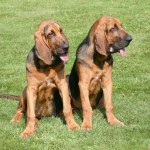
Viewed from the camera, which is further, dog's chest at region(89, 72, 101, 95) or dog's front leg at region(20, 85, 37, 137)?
dog's chest at region(89, 72, 101, 95)

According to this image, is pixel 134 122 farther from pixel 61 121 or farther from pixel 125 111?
pixel 61 121

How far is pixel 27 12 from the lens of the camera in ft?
64.6

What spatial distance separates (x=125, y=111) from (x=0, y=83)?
131 inches

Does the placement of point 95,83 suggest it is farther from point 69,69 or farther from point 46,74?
point 69,69

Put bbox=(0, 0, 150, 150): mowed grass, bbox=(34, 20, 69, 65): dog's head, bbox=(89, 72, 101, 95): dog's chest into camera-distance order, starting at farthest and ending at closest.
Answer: bbox=(89, 72, 101, 95): dog's chest
bbox=(34, 20, 69, 65): dog's head
bbox=(0, 0, 150, 150): mowed grass

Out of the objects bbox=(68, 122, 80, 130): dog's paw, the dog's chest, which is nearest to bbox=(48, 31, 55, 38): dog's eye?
the dog's chest

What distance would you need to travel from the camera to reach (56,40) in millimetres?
6309

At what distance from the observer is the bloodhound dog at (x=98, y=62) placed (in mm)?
6543

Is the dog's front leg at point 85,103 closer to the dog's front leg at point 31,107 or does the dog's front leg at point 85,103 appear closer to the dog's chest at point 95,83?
the dog's chest at point 95,83

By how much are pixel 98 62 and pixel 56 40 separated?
81cm

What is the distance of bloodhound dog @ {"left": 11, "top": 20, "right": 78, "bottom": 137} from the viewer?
6.34 meters

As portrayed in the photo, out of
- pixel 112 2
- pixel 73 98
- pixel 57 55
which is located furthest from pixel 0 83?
pixel 112 2

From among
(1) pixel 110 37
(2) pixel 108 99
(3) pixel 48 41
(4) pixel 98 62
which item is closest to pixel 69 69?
(2) pixel 108 99

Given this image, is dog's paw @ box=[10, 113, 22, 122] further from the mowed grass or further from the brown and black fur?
the brown and black fur
